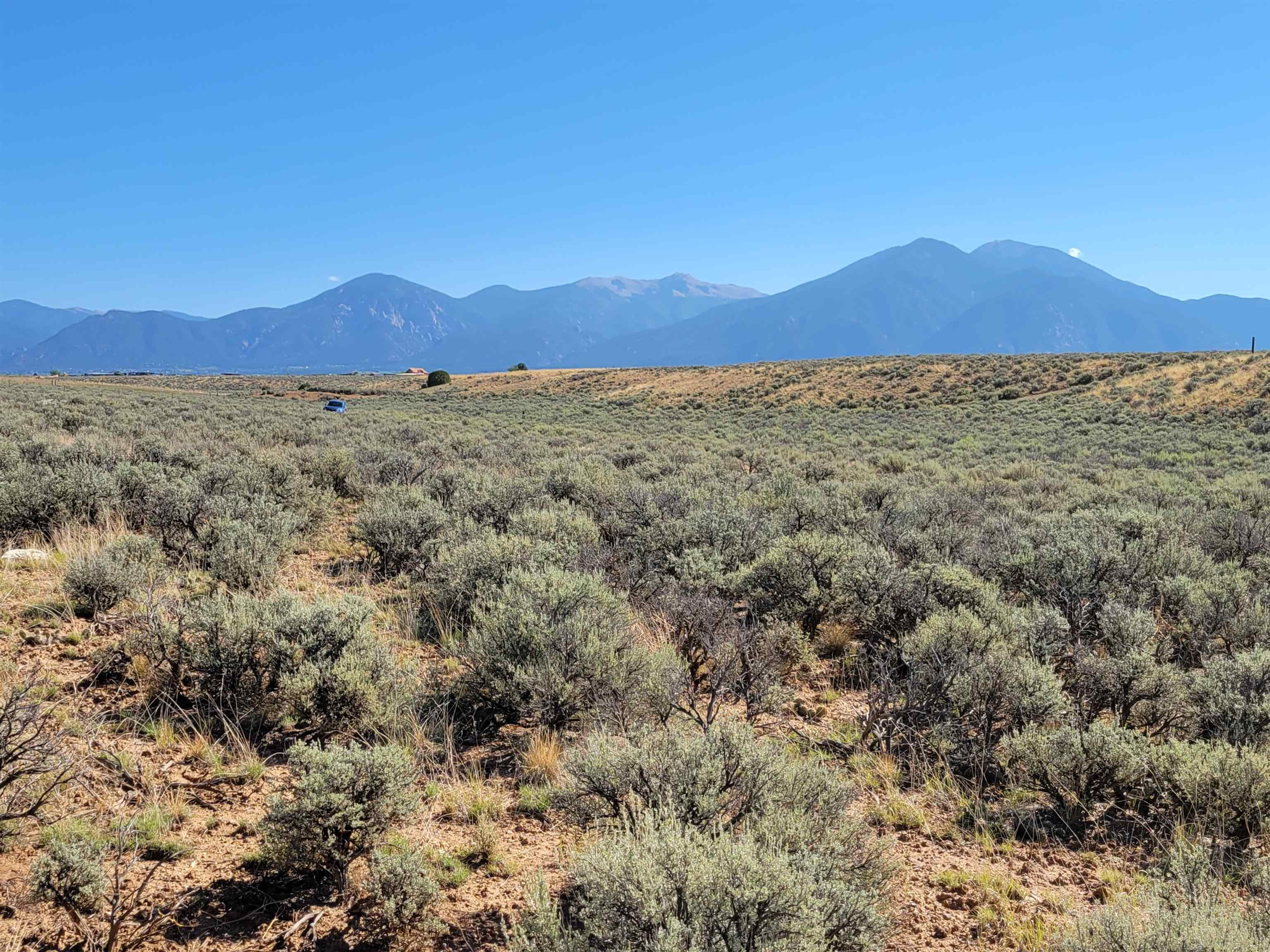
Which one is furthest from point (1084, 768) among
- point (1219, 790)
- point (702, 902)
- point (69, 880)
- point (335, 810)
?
point (69, 880)

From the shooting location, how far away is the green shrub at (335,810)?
2.78m

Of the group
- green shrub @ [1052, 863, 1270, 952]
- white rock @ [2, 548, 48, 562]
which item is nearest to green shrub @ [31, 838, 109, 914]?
green shrub @ [1052, 863, 1270, 952]

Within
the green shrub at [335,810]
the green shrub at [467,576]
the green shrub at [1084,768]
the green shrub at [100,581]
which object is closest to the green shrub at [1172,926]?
the green shrub at [1084,768]

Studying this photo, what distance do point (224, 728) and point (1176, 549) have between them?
31.0ft

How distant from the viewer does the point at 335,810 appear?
9.21 ft

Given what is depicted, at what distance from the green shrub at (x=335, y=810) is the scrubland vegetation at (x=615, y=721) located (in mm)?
16

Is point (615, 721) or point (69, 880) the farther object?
point (615, 721)

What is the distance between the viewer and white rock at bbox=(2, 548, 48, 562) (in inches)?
236

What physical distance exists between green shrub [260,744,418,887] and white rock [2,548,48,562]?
499 centimetres

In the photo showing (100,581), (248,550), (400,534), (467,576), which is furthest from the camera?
(400,534)

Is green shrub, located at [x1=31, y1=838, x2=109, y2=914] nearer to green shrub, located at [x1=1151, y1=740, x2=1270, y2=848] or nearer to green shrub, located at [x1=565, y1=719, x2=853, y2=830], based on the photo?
green shrub, located at [x1=565, y1=719, x2=853, y2=830]

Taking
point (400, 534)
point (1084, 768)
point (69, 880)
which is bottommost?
point (1084, 768)

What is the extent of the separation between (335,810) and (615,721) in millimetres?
1664

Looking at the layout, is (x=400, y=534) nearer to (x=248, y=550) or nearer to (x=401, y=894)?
(x=248, y=550)
